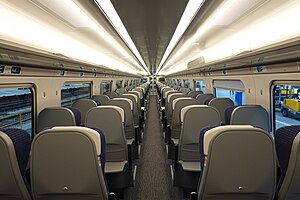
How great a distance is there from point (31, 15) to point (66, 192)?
234 cm

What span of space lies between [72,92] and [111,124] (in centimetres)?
418

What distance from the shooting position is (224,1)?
147 inches

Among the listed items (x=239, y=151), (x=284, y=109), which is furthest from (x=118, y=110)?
(x=284, y=109)

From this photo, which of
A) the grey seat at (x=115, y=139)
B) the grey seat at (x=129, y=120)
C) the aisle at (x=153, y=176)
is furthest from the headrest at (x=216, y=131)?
the grey seat at (x=129, y=120)

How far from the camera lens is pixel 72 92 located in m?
8.14

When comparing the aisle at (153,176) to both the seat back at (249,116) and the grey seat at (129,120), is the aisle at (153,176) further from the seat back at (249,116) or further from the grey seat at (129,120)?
the seat back at (249,116)

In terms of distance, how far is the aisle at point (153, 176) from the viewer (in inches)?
174

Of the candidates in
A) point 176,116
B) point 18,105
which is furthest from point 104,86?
point 18,105

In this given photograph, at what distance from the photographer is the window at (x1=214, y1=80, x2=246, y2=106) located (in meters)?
6.33

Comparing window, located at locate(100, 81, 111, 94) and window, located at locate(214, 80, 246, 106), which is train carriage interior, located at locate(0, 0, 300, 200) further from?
window, located at locate(100, 81, 111, 94)

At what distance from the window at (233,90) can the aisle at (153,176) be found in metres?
2.12

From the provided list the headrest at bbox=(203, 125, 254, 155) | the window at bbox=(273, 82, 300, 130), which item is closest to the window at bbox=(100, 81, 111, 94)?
the window at bbox=(273, 82, 300, 130)

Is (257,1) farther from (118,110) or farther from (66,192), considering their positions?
(66,192)

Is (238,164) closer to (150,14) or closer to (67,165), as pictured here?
(67,165)
